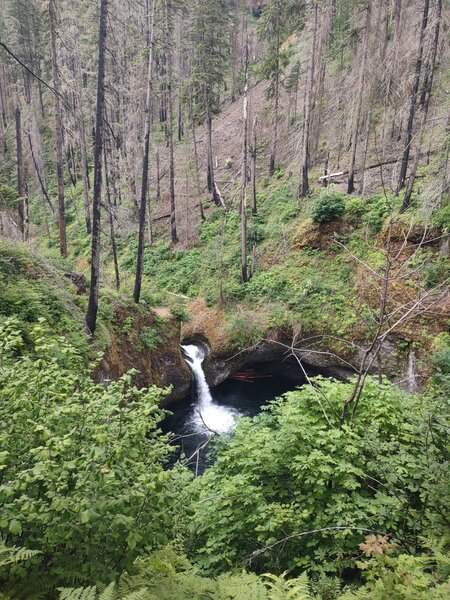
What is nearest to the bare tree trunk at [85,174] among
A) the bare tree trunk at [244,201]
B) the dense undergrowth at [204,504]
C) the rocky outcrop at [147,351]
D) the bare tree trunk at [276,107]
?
the bare tree trunk at [244,201]

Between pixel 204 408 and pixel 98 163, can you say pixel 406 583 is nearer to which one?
pixel 98 163

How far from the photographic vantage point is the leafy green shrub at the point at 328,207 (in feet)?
59.8

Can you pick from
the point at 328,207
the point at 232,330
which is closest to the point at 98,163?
the point at 232,330

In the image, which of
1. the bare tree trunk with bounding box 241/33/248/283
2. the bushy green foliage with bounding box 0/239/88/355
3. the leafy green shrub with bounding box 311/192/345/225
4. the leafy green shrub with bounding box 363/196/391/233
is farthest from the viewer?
the bare tree trunk with bounding box 241/33/248/283

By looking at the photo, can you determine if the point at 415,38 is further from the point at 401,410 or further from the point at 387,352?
the point at 401,410

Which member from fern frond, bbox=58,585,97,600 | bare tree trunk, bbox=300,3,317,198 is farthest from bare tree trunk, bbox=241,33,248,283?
fern frond, bbox=58,585,97,600

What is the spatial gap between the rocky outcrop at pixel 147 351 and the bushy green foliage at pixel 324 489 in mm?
6254

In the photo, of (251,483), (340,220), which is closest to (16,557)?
(251,483)

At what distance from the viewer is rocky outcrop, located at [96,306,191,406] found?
38.0 ft

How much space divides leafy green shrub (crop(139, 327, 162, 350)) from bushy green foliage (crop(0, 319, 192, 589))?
33.9ft

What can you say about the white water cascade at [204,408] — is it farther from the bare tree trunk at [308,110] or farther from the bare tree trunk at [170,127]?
the bare tree trunk at [308,110]

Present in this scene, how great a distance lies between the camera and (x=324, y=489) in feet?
14.7

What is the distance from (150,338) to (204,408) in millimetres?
4138

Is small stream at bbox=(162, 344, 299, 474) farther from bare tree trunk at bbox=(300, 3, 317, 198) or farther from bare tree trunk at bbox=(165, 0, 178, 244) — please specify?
bare tree trunk at bbox=(300, 3, 317, 198)
